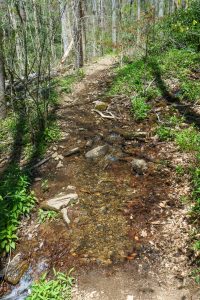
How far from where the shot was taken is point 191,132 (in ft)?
21.1

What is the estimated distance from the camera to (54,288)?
3635 millimetres

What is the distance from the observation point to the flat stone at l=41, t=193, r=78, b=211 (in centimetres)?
493

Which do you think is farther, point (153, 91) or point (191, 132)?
point (153, 91)

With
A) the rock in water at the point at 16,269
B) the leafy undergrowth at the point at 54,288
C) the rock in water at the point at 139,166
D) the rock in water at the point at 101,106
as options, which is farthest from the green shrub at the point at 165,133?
the rock in water at the point at 16,269

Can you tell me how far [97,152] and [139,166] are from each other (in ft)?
3.55

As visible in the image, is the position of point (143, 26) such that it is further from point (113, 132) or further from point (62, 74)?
point (113, 132)

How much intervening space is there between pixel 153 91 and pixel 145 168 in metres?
3.96

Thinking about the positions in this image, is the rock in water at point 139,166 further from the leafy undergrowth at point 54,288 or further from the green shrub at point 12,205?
the leafy undergrowth at point 54,288

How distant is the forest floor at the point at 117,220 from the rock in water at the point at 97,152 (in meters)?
0.05

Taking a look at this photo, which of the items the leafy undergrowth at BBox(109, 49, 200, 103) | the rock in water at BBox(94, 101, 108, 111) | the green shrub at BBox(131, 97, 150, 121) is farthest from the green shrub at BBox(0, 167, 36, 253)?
the leafy undergrowth at BBox(109, 49, 200, 103)

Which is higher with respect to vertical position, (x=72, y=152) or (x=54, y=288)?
(x=72, y=152)

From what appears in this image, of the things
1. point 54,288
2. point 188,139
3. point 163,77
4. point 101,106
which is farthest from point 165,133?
point 54,288

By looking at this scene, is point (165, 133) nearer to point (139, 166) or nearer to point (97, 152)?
point (139, 166)

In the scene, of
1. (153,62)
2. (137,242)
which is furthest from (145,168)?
(153,62)
